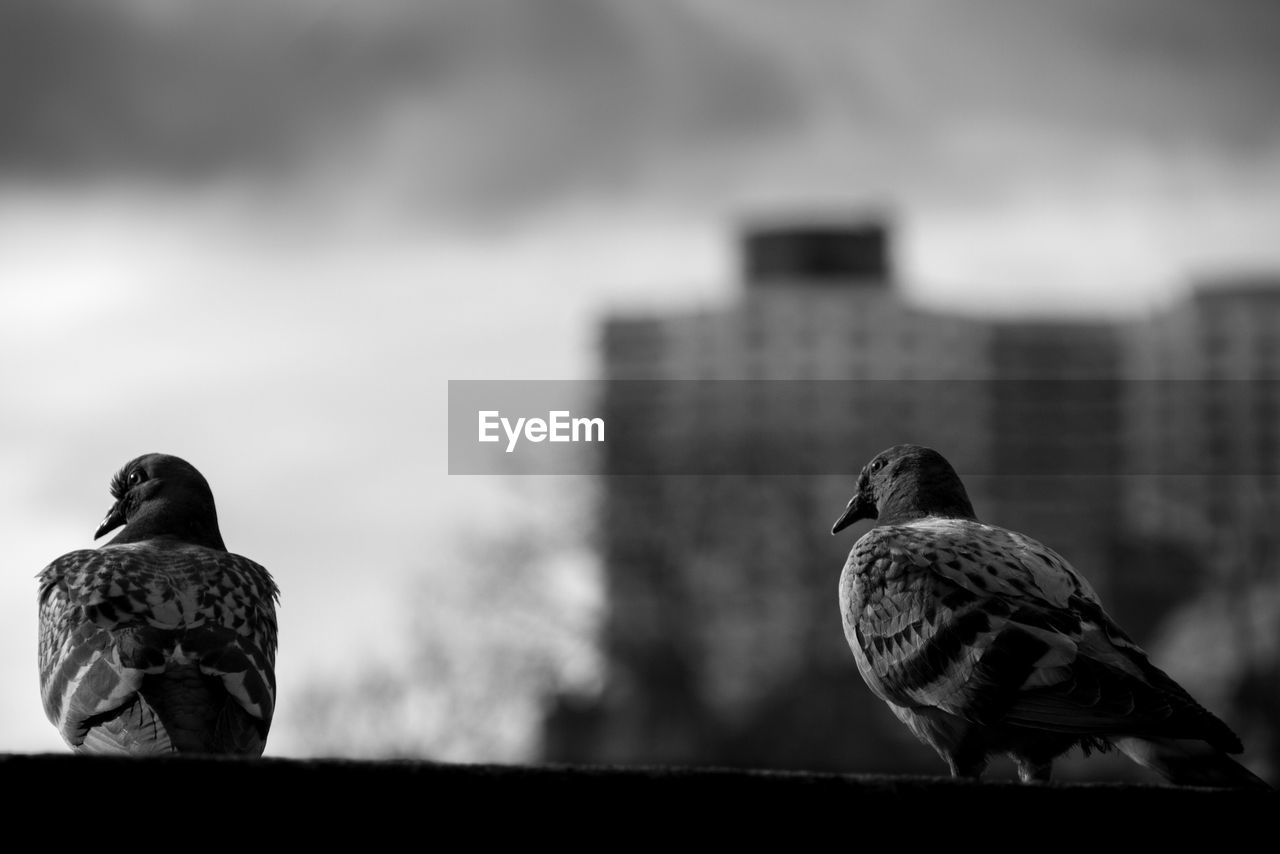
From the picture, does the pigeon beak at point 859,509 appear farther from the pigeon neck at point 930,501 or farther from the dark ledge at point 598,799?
the dark ledge at point 598,799

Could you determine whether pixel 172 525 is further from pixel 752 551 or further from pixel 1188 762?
pixel 752 551

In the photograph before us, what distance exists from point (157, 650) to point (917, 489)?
292 centimetres

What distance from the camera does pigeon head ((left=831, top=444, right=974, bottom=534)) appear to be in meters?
8.53

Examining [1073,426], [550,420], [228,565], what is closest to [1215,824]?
[228,565]

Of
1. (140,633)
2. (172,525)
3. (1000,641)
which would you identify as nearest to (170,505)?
(172,525)

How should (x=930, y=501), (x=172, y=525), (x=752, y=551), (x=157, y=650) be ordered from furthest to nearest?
(x=752, y=551) → (x=172, y=525) → (x=930, y=501) → (x=157, y=650)

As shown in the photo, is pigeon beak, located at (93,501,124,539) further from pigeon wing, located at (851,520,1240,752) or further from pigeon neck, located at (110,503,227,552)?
pigeon wing, located at (851,520,1240,752)

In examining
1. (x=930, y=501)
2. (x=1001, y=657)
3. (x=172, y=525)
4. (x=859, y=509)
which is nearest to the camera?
(x=1001, y=657)

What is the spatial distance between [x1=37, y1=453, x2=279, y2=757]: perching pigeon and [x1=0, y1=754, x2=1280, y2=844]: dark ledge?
10.2ft

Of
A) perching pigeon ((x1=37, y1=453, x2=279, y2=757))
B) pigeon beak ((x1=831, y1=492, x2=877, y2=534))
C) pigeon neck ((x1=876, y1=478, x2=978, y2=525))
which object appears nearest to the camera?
perching pigeon ((x1=37, y1=453, x2=279, y2=757))

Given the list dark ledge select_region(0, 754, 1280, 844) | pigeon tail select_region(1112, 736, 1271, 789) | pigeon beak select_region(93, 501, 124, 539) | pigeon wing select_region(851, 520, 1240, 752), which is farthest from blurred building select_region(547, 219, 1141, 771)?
dark ledge select_region(0, 754, 1280, 844)

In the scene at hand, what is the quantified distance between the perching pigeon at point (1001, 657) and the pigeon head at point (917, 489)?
428mm

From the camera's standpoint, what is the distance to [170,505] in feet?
29.6

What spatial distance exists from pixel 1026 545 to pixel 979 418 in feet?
405
